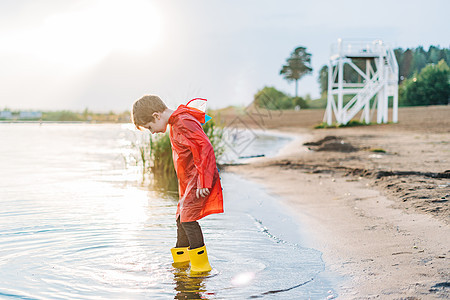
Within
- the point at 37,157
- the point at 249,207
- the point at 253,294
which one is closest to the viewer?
the point at 253,294

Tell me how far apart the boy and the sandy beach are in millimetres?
966

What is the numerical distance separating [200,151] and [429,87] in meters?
37.8

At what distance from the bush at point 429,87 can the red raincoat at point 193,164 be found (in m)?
35.0

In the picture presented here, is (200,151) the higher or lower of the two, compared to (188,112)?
lower

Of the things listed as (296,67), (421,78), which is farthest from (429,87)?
(296,67)

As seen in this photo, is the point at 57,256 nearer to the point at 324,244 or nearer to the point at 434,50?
the point at 324,244

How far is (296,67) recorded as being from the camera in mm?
64625

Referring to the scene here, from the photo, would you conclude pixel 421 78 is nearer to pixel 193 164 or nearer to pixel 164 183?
pixel 164 183

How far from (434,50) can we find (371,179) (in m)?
24.9

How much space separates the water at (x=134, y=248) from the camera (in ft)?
11.2

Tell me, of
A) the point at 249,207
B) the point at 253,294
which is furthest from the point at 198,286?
the point at 249,207

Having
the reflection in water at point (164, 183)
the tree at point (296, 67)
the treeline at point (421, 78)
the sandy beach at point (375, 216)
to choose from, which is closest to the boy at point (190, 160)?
the sandy beach at point (375, 216)

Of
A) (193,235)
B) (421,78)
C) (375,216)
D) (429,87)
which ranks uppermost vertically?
(421,78)

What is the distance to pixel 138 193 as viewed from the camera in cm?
756
